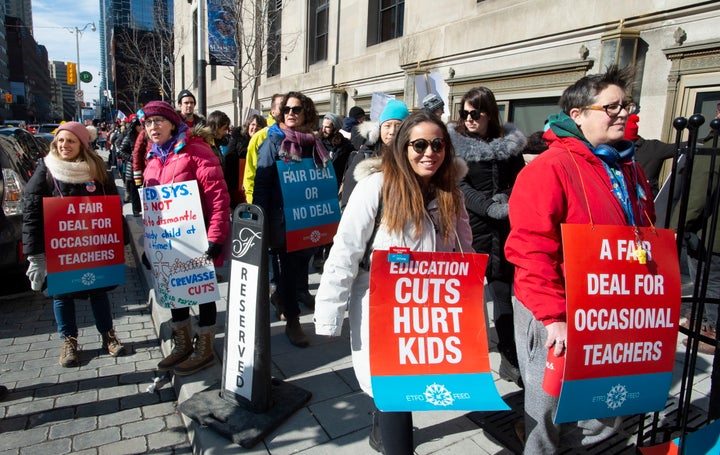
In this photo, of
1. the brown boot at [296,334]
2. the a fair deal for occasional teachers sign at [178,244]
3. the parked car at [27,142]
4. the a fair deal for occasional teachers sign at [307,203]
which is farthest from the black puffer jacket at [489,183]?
the parked car at [27,142]

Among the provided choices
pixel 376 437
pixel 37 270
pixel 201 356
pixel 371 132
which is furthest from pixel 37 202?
pixel 376 437

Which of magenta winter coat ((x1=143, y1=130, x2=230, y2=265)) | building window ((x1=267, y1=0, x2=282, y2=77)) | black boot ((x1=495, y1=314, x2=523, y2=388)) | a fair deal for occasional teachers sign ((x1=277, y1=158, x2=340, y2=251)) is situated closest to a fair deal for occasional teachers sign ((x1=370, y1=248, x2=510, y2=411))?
black boot ((x1=495, y1=314, x2=523, y2=388))

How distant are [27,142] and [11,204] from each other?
1664 mm

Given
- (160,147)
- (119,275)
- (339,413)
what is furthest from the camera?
(119,275)

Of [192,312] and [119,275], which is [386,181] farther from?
[192,312]

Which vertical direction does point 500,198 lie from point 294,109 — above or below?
below

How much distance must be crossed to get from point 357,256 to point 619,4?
22.0 ft

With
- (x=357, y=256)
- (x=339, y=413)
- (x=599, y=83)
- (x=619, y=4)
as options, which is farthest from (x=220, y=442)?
(x=619, y=4)

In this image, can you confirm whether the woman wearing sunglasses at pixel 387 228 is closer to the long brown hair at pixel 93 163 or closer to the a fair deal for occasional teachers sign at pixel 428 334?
the a fair deal for occasional teachers sign at pixel 428 334

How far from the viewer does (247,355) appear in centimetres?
286

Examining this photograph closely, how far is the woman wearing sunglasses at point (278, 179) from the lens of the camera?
156 inches

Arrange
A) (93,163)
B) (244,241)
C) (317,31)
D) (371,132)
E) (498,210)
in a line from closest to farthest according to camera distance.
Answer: (244,241) < (498,210) < (93,163) < (371,132) < (317,31)

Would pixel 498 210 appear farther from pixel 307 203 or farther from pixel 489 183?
pixel 307 203

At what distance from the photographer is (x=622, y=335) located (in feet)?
6.40
